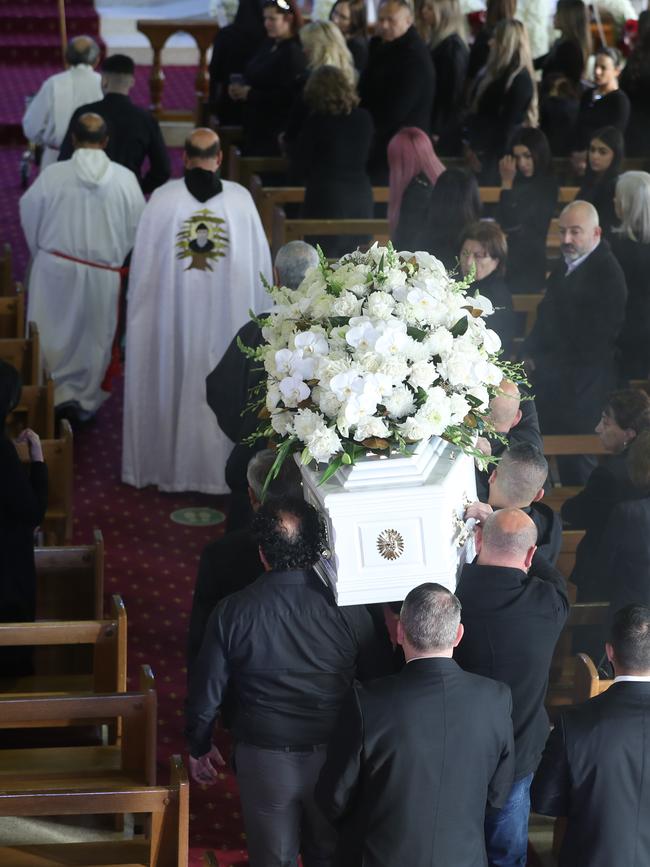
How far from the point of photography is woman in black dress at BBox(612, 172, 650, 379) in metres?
7.31

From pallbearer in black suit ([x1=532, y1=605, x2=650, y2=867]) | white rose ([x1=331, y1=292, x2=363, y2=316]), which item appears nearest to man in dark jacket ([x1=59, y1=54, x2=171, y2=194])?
white rose ([x1=331, y1=292, x2=363, y2=316])

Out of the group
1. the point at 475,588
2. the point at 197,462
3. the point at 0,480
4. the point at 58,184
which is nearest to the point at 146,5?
the point at 58,184

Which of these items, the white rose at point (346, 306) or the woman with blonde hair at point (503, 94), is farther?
the woman with blonde hair at point (503, 94)

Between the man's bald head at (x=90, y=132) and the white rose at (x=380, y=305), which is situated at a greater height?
the man's bald head at (x=90, y=132)

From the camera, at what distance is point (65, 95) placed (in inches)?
413

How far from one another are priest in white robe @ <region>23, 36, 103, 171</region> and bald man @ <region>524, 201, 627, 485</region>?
485 centimetres

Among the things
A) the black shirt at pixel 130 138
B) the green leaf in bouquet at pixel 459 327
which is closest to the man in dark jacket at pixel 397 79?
the black shirt at pixel 130 138

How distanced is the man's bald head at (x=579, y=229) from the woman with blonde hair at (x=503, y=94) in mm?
2839

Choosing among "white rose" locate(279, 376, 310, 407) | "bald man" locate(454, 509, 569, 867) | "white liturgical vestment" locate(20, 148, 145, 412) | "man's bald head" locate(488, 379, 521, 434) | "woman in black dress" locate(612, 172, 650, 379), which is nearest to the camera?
"white rose" locate(279, 376, 310, 407)

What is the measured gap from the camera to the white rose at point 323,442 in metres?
4.05

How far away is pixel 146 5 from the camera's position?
1783 cm

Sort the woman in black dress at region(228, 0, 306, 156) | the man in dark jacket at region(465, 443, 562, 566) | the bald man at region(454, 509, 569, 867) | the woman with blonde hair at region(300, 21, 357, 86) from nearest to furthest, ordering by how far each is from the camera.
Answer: the bald man at region(454, 509, 569, 867) < the man in dark jacket at region(465, 443, 562, 566) < the woman with blonde hair at region(300, 21, 357, 86) < the woman in black dress at region(228, 0, 306, 156)

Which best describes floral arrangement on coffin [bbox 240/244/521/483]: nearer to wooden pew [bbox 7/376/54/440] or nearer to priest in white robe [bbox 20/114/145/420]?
wooden pew [bbox 7/376/54/440]

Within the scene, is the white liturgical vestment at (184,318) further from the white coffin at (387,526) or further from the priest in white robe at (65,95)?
the white coffin at (387,526)
